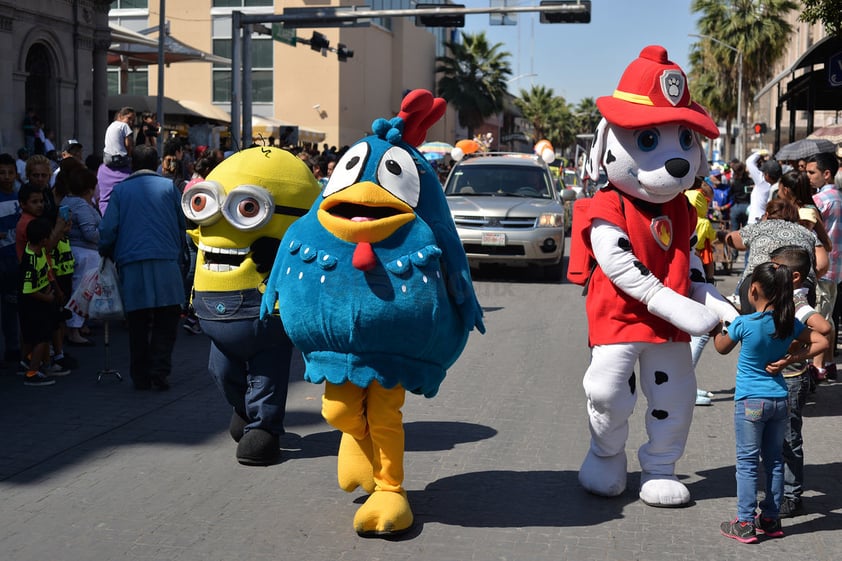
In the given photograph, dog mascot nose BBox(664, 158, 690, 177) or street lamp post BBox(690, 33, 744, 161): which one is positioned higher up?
street lamp post BBox(690, 33, 744, 161)

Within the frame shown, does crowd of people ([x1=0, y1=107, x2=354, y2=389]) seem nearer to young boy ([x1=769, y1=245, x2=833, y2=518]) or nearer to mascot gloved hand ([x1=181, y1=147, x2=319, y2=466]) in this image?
mascot gloved hand ([x1=181, y1=147, x2=319, y2=466])

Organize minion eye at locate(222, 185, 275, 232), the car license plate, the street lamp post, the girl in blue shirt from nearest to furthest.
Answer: the girl in blue shirt, minion eye at locate(222, 185, 275, 232), the car license plate, the street lamp post

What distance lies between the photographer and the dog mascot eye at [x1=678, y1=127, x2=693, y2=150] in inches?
218

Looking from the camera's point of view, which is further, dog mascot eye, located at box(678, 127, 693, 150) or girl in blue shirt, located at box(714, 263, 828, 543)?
dog mascot eye, located at box(678, 127, 693, 150)

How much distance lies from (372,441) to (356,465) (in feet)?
0.48

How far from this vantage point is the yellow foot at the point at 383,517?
16.1 ft

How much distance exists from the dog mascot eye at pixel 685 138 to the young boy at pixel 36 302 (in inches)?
208

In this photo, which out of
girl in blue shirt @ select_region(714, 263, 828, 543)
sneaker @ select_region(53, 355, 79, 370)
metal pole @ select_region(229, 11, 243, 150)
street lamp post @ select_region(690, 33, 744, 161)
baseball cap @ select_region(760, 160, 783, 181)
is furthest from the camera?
street lamp post @ select_region(690, 33, 744, 161)

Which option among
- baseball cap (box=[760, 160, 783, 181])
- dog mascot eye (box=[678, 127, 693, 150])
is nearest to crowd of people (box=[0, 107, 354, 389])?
dog mascot eye (box=[678, 127, 693, 150])

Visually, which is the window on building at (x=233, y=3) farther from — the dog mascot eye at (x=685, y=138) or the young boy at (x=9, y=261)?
the dog mascot eye at (x=685, y=138)

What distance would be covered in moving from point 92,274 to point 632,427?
425 centimetres

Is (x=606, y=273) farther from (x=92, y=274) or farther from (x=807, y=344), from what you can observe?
(x=92, y=274)

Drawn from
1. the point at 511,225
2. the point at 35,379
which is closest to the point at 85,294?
the point at 35,379

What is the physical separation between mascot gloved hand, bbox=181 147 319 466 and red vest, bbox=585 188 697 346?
1.85 m
